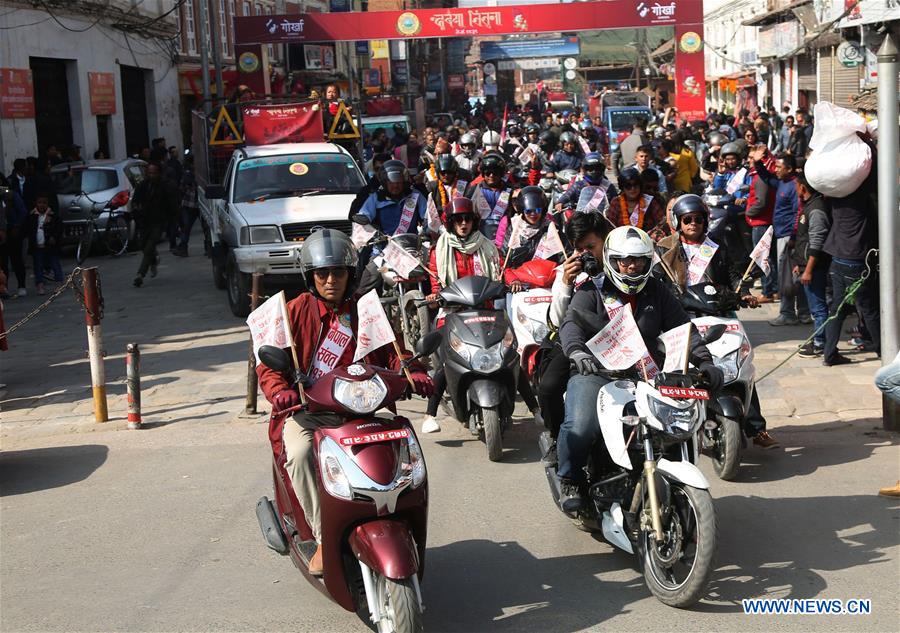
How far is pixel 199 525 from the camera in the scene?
22.2 ft

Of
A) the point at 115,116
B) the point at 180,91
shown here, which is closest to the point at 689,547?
the point at 115,116

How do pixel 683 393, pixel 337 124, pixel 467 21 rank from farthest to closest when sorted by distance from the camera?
pixel 467 21 → pixel 337 124 → pixel 683 393

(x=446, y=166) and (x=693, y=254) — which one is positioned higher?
(x=446, y=166)

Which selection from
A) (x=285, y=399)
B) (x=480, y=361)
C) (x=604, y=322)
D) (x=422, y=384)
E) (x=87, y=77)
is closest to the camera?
(x=285, y=399)

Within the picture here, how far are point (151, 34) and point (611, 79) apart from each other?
4127 centimetres

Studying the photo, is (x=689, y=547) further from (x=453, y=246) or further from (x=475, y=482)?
(x=453, y=246)

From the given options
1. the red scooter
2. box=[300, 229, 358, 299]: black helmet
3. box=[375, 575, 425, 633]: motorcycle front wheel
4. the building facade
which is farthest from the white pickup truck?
the building facade

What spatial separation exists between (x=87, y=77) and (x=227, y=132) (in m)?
12.8

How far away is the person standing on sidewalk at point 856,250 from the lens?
977cm

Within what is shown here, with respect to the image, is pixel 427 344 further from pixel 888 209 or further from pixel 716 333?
pixel 888 209

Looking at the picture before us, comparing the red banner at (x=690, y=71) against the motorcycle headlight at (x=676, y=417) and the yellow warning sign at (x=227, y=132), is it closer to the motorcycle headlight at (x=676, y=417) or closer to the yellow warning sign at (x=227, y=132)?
the yellow warning sign at (x=227, y=132)

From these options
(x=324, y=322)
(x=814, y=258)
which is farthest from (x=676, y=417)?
(x=814, y=258)

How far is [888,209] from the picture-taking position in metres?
8.02

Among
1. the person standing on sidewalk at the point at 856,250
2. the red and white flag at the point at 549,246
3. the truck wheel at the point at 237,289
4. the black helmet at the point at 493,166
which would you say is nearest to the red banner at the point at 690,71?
the truck wheel at the point at 237,289
